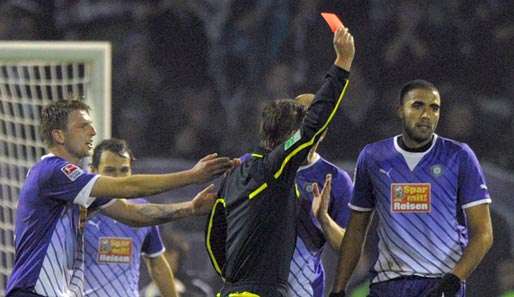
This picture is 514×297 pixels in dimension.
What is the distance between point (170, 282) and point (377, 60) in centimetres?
286

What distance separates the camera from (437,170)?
5559mm

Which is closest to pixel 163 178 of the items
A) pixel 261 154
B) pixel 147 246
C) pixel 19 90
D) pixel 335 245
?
pixel 261 154

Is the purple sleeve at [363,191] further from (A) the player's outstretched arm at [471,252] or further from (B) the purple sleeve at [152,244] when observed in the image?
(B) the purple sleeve at [152,244]

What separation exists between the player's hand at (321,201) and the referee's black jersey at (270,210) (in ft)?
1.83

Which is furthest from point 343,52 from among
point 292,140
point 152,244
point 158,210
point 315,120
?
point 152,244

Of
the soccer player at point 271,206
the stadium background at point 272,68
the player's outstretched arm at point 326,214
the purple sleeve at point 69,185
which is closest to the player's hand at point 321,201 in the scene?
the player's outstretched arm at point 326,214

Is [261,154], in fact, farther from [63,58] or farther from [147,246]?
[63,58]

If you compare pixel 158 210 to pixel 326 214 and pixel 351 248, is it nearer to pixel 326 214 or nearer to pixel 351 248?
pixel 326 214

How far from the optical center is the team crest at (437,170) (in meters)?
5.55

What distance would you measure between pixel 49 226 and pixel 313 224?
46.0 inches

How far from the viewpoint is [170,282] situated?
7180mm

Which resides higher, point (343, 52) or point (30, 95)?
point (343, 52)

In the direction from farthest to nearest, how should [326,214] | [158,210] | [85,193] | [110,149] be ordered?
[110,149] → [158,210] → [326,214] → [85,193]

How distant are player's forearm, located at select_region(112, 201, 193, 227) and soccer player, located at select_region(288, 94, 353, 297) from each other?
55cm
